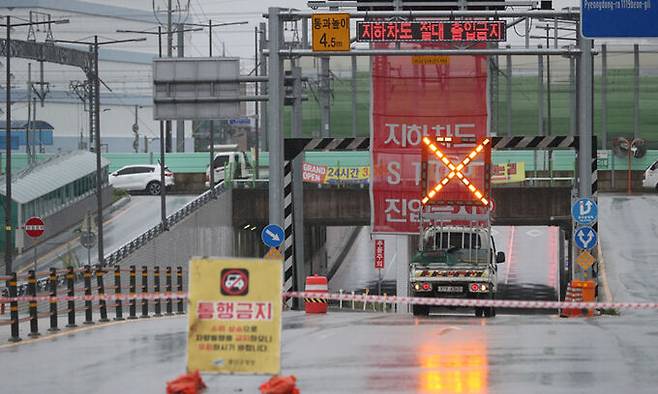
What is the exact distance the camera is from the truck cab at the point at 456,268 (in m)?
28.9

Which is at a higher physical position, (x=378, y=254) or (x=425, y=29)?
(x=425, y=29)

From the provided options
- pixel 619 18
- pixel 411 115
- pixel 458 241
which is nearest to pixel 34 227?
pixel 411 115

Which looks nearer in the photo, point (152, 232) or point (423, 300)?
point (423, 300)

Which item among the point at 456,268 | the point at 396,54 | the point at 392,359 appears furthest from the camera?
the point at 396,54

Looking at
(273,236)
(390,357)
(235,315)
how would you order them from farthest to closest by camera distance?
(273,236) < (390,357) < (235,315)

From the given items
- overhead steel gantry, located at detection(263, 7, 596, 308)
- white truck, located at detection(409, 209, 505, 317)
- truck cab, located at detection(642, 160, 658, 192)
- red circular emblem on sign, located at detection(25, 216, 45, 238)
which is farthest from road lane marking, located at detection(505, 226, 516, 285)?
white truck, located at detection(409, 209, 505, 317)

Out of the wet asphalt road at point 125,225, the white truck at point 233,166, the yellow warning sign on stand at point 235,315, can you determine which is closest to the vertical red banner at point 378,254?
the white truck at point 233,166

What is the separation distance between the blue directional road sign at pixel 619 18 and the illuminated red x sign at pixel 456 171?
28.8 feet

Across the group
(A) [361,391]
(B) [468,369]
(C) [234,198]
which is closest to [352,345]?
(B) [468,369]

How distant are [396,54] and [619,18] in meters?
10.3

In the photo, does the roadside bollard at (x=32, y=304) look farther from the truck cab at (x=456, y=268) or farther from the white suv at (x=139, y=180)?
the white suv at (x=139, y=180)

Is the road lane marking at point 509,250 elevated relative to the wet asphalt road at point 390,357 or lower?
lower

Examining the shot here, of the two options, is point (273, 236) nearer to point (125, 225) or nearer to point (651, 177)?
point (125, 225)

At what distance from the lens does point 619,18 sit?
886 inches
